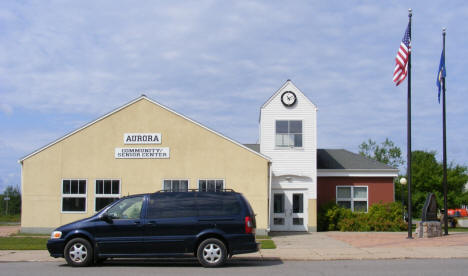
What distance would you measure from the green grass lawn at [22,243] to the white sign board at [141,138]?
5.29m

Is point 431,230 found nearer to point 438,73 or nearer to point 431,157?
point 438,73

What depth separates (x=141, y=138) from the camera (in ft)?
76.7

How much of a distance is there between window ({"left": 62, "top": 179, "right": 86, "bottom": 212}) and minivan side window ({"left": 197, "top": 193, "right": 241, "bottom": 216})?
1089cm

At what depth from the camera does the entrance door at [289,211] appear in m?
26.4

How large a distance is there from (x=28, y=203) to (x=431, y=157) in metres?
40.3

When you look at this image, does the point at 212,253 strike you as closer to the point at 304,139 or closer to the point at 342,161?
the point at 304,139

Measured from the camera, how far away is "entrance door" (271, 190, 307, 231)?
26.4 m

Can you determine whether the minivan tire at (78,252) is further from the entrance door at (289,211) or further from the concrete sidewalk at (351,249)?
the entrance door at (289,211)

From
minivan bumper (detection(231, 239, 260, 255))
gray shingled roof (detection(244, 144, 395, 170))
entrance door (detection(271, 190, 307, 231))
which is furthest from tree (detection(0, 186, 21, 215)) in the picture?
minivan bumper (detection(231, 239, 260, 255))

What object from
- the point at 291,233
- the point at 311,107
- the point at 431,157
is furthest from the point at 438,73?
the point at 431,157

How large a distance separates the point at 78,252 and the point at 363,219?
16937mm

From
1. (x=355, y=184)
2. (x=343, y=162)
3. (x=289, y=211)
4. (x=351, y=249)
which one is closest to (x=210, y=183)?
(x=289, y=211)

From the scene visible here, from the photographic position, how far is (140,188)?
23250mm

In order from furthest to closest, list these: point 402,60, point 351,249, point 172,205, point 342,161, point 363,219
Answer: point 342,161 → point 363,219 → point 402,60 → point 351,249 → point 172,205
